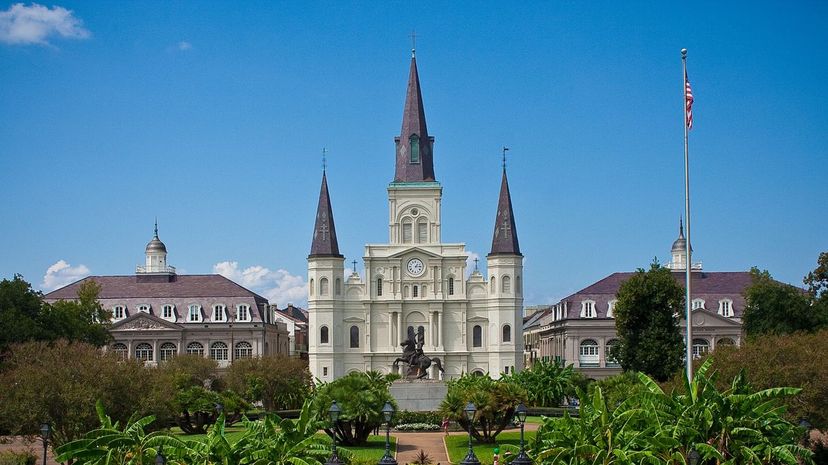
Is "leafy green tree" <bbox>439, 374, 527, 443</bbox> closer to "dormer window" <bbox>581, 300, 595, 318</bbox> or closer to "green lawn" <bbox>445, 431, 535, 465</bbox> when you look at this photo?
"green lawn" <bbox>445, 431, 535, 465</bbox>

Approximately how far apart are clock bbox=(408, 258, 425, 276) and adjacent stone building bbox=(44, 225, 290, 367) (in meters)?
15.4

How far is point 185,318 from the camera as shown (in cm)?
11225

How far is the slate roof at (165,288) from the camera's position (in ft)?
373

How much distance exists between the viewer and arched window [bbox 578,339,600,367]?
4328 inches

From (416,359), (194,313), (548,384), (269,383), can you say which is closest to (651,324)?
(548,384)

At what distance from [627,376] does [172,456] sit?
4695cm

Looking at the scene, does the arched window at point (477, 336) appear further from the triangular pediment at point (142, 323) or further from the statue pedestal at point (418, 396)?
the statue pedestal at point (418, 396)

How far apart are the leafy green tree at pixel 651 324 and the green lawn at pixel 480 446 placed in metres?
23.4

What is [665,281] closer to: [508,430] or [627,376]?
[627,376]

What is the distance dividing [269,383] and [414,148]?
37.4 meters

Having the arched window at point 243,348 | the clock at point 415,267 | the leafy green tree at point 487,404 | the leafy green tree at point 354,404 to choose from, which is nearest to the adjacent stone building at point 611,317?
the clock at point 415,267

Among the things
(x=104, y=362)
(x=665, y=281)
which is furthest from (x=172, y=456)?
(x=665, y=281)

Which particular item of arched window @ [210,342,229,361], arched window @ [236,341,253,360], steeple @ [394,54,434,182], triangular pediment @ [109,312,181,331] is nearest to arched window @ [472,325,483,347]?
steeple @ [394,54,434,182]

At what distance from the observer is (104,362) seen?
1797 inches
